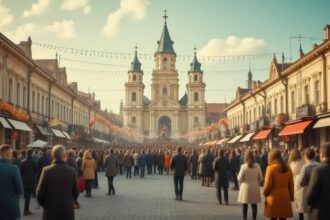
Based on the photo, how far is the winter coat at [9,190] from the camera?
24.7ft

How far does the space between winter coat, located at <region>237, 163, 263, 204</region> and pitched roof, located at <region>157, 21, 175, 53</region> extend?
372 feet

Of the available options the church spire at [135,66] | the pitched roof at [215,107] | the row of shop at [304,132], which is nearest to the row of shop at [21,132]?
the row of shop at [304,132]

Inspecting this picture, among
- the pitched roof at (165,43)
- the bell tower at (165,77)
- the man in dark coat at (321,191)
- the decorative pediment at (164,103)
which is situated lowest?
the man in dark coat at (321,191)

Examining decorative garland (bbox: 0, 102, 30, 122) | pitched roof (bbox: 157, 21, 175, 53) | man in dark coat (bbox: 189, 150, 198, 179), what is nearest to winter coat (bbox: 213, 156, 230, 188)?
man in dark coat (bbox: 189, 150, 198, 179)

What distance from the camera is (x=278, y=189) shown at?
8766mm

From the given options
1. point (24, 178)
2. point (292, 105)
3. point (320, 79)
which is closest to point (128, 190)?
point (24, 178)

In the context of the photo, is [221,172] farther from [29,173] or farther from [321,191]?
[321,191]

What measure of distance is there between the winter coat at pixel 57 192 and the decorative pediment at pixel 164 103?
109856 millimetres

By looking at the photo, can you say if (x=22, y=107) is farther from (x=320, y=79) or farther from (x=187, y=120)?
(x=187, y=120)

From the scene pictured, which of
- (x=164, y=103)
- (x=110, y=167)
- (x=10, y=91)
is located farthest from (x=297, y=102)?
(x=164, y=103)

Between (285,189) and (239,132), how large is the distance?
44.7 metres

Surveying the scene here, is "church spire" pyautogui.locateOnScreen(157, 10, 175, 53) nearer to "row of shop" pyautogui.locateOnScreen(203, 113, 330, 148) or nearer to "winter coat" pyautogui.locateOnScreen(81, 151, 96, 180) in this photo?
"row of shop" pyautogui.locateOnScreen(203, 113, 330, 148)

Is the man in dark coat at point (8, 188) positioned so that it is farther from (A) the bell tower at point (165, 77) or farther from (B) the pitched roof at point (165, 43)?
(B) the pitched roof at point (165, 43)

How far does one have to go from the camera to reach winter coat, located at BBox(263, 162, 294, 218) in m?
8.68
